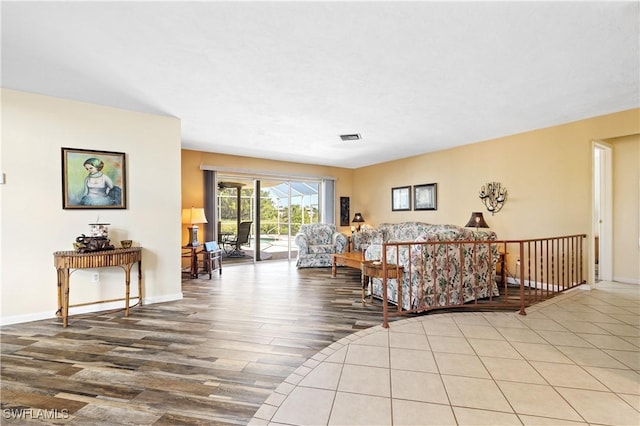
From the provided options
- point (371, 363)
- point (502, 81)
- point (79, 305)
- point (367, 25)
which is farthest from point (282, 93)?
point (79, 305)

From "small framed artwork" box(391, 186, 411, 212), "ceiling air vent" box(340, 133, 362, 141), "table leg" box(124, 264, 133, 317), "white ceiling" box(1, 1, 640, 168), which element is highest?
"white ceiling" box(1, 1, 640, 168)

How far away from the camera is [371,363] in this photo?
2264 millimetres

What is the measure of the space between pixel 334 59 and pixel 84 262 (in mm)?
3411

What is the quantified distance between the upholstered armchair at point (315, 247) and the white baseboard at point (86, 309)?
9.57 feet

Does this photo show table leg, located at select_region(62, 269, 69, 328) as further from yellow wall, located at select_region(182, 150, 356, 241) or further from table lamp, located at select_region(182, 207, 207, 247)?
yellow wall, located at select_region(182, 150, 356, 241)

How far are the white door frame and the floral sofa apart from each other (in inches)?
94.2

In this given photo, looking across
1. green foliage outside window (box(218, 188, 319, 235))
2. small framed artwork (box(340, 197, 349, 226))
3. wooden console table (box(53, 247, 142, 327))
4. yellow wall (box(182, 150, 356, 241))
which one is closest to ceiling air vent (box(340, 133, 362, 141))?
yellow wall (box(182, 150, 356, 241))

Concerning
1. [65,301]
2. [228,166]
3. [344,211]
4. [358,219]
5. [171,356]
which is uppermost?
[228,166]

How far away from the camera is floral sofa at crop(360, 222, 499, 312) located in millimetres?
3484

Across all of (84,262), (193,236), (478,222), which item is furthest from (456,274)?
(193,236)

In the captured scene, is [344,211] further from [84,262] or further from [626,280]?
[84,262]

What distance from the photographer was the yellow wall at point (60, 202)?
321 centimetres

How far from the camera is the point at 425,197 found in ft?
21.6

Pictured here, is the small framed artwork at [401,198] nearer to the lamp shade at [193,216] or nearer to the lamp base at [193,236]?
the lamp shade at [193,216]
